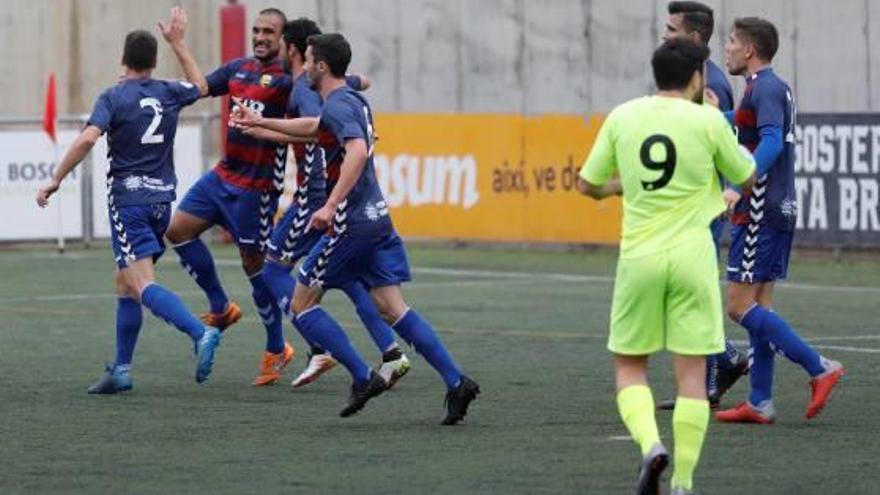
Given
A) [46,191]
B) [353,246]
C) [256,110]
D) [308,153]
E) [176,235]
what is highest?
[256,110]

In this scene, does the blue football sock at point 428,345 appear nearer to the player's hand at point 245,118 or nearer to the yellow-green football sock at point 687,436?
the player's hand at point 245,118

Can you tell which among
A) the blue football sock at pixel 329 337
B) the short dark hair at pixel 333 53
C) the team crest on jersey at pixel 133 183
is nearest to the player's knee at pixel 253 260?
the team crest on jersey at pixel 133 183

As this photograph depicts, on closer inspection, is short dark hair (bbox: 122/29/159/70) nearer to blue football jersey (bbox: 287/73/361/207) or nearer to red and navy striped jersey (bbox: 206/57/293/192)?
red and navy striped jersey (bbox: 206/57/293/192)

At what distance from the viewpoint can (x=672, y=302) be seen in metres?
9.67

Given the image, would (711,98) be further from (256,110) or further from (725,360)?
(256,110)

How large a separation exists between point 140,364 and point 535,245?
482 inches

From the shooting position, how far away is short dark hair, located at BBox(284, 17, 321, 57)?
45.9 ft

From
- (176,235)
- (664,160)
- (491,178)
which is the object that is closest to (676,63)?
(664,160)

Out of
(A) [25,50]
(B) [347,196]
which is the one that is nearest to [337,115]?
(B) [347,196]

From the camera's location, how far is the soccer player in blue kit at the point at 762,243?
40.6 feet

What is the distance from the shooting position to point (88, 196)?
A: 28.4 m

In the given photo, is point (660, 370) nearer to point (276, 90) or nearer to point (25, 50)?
point (276, 90)

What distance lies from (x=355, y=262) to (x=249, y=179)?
2529mm

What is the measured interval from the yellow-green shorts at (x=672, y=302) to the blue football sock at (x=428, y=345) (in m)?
2.71
